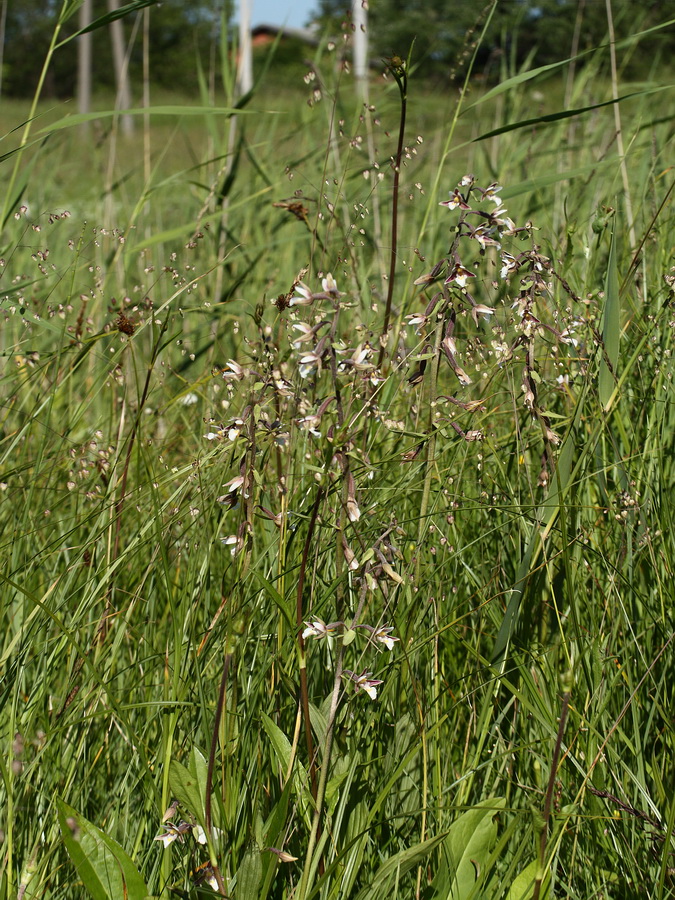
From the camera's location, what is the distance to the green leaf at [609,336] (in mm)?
1154

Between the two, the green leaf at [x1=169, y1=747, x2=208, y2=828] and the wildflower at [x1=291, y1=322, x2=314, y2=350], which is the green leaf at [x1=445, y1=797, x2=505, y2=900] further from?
the wildflower at [x1=291, y1=322, x2=314, y2=350]

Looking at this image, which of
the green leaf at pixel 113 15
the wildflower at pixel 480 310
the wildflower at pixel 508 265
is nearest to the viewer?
the wildflower at pixel 480 310

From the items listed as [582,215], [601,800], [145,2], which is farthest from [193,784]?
[582,215]

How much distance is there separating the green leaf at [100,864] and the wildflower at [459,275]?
0.79m

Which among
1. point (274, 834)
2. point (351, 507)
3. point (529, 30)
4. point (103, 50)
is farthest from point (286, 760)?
point (103, 50)

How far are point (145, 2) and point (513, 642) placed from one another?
1347mm

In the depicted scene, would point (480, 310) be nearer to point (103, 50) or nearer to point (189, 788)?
point (189, 788)

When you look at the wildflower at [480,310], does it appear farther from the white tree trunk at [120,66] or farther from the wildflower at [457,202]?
the white tree trunk at [120,66]

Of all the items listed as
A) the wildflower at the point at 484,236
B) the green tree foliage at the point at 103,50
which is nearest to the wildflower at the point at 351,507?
the wildflower at the point at 484,236

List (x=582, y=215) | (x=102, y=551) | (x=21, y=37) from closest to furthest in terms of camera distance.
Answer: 1. (x=102, y=551)
2. (x=582, y=215)
3. (x=21, y=37)

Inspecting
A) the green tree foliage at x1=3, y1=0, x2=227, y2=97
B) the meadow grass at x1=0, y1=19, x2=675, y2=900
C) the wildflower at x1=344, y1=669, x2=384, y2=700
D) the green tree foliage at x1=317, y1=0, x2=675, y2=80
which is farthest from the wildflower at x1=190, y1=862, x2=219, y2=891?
the green tree foliage at x1=3, y1=0, x2=227, y2=97

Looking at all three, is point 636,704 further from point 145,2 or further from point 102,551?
point 145,2

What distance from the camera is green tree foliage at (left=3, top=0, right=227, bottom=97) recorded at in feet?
116

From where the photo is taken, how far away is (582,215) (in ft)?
9.00
